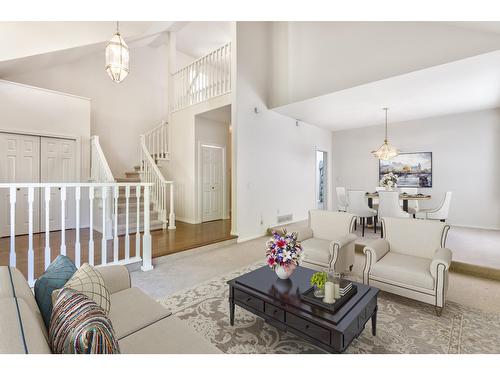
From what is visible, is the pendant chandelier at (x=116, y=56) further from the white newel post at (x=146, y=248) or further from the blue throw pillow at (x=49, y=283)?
the blue throw pillow at (x=49, y=283)

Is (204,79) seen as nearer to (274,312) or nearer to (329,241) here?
(329,241)

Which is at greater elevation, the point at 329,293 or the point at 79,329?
the point at 79,329

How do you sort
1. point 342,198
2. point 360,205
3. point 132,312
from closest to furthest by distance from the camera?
point 132,312, point 360,205, point 342,198

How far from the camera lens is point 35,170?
488cm

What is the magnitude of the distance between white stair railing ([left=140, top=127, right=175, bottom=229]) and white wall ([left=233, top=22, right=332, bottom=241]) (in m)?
1.68

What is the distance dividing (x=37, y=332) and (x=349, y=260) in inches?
123

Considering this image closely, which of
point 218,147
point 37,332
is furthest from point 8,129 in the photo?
point 37,332

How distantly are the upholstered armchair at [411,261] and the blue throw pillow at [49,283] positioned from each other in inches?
101

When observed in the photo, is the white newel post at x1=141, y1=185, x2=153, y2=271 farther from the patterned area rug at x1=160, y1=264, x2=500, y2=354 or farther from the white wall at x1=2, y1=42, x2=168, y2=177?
the white wall at x1=2, y1=42, x2=168, y2=177

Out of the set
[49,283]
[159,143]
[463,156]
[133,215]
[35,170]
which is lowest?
[133,215]

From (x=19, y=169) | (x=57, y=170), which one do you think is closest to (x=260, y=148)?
(x=57, y=170)

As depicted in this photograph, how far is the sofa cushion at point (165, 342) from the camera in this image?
1.24 metres

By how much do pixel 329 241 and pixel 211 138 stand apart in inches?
162
